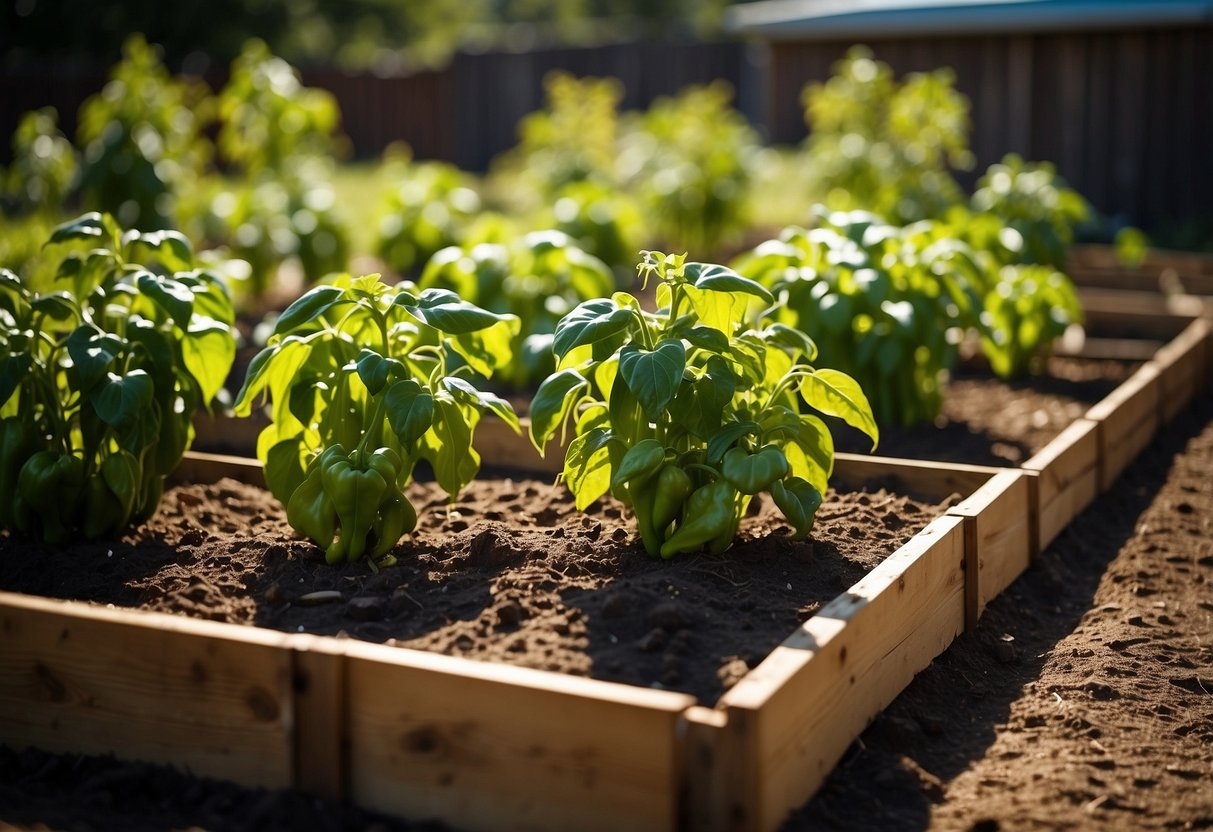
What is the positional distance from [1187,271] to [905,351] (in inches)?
174

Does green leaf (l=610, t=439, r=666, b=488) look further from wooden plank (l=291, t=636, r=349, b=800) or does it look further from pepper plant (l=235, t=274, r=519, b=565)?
wooden plank (l=291, t=636, r=349, b=800)

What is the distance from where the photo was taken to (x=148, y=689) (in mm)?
2955

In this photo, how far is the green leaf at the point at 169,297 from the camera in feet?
11.9

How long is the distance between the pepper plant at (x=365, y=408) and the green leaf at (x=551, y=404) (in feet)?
0.21

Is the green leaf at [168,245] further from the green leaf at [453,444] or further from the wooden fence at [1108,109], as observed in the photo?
the wooden fence at [1108,109]

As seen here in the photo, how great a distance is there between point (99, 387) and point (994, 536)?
254cm

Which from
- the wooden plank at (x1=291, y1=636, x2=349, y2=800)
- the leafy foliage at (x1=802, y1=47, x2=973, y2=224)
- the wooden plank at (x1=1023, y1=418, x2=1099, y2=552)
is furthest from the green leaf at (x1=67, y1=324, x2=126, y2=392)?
the leafy foliage at (x1=802, y1=47, x2=973, y2=224)

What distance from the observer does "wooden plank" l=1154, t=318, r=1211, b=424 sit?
19.8ft

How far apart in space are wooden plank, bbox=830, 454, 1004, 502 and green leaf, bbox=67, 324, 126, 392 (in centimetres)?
225

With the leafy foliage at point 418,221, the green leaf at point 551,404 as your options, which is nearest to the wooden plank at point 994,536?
the green leaf at point 551,404

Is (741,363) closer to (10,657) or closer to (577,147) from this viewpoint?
(10,657)

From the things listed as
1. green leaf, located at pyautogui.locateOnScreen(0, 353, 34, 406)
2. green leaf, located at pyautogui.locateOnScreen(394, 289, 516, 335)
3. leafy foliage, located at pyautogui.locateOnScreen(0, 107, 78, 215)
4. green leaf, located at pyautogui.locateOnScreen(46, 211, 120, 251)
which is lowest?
green leaf, located at pyautogui.locateOnScreen(0, 353, 34, 406)

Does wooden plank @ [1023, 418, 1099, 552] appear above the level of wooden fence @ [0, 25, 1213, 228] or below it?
below

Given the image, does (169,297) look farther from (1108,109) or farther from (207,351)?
(1108,109)
